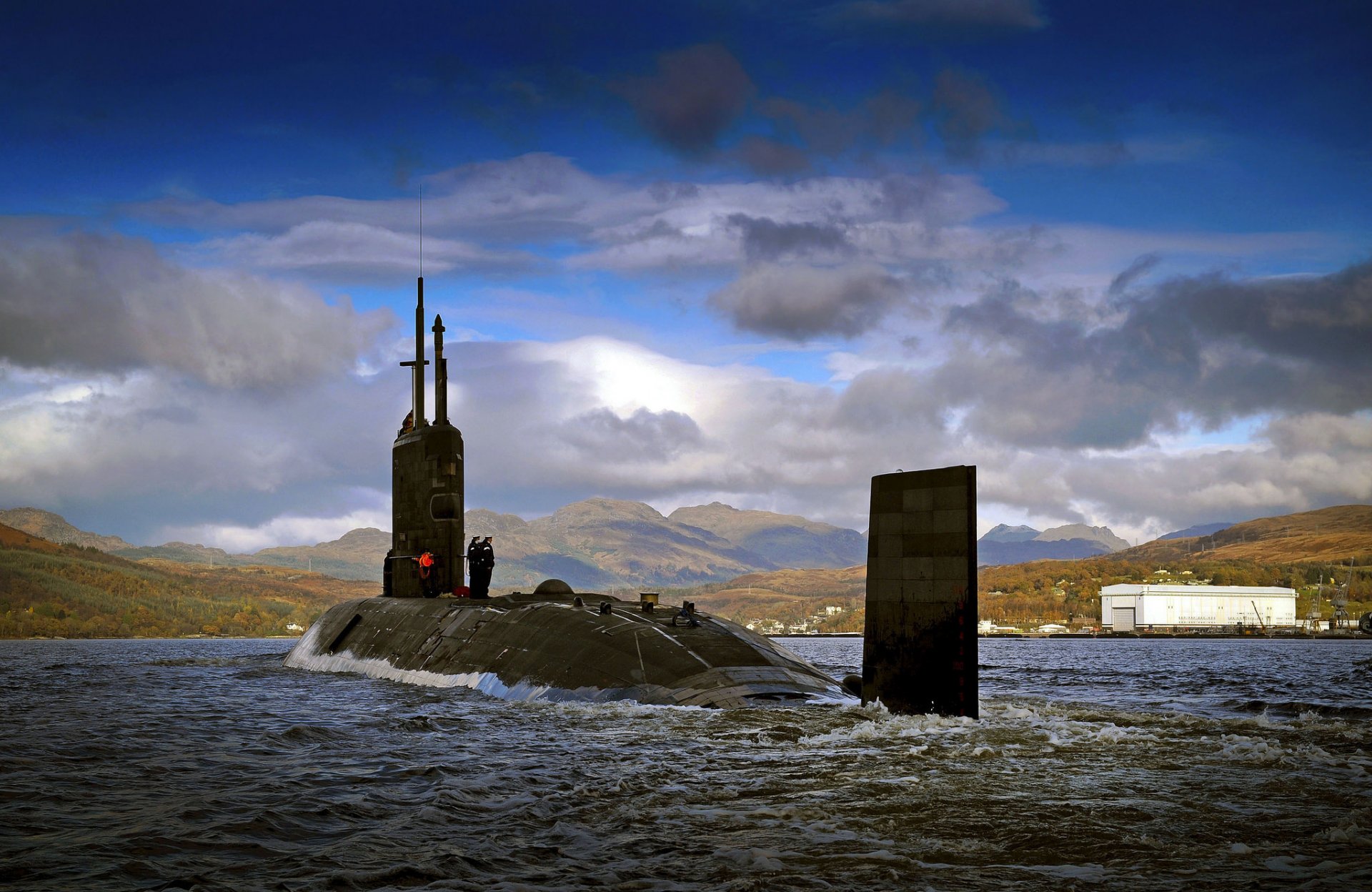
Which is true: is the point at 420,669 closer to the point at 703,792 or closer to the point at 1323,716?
the point at 703,792

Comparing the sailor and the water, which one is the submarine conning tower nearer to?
the sailor

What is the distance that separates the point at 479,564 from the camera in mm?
27234

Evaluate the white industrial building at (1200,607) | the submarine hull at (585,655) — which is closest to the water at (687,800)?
the submarine hull at (585,655)

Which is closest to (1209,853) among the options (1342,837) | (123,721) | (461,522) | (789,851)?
(1342,837)

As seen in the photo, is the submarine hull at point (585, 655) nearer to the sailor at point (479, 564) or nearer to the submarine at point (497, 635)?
the submarine at point (497, 635)

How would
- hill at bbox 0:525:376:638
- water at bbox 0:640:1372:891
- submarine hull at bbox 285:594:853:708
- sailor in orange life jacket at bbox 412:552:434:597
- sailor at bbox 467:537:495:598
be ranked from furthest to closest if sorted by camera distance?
hill at bbox 0:525:376:638
sailor in orange life jacket at bbox 412:552:434:597
sailor at bbox 467:537:495:598
submarine hull at bbox 285:594:853:708
water at bbox 0:640:1372:891

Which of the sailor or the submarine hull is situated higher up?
the sailor

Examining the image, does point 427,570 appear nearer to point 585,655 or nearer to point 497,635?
point 497,635

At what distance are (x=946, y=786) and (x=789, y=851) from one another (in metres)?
2.96

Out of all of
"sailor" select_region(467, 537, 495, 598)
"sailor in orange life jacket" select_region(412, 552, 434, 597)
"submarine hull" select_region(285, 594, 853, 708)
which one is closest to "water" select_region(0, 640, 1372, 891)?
"submarine hull" select_region(285, 594, 853, 708)

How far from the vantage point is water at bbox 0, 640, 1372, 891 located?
746cm

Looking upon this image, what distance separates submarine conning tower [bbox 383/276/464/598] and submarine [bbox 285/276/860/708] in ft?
0.13

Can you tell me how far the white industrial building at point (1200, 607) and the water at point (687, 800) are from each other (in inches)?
5957

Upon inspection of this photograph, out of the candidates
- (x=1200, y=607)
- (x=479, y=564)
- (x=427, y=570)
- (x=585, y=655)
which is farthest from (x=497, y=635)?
(x=1200, y=607)
